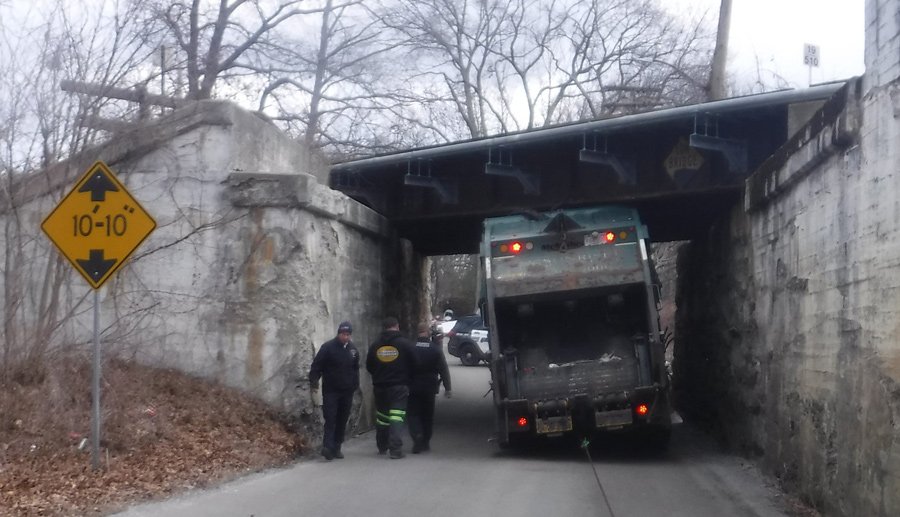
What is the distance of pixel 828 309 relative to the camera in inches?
323

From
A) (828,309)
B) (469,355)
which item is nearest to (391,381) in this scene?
(828,309)

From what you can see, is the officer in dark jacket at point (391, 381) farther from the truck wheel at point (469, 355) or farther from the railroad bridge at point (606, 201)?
the truck wheel at point (469, 355)

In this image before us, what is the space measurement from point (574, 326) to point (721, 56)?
12116 millimetres

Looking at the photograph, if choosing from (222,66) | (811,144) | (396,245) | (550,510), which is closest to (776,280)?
(811,144)

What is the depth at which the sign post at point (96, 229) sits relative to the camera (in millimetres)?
8513

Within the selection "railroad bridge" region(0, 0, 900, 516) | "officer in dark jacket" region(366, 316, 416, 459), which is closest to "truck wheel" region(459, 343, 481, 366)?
"railroad bridge" region(0, 0, 900, 516)

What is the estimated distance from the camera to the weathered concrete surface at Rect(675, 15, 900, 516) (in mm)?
6652

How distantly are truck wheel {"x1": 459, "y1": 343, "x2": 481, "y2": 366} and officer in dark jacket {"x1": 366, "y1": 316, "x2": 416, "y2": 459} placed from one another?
21685 millimetres

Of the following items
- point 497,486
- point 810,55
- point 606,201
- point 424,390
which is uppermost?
point 810,55

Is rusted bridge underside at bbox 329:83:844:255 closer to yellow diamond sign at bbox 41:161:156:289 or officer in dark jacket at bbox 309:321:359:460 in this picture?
officer in dark jacket at bbox 309:321:359:460

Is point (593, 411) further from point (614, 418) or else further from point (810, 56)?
point (810, 56)

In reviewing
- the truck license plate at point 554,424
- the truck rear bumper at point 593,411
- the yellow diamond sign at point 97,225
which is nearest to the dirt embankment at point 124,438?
the yellow diamond sign at point 97,225

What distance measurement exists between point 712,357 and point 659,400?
370cm

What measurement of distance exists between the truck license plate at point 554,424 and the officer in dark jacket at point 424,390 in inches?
64.1
